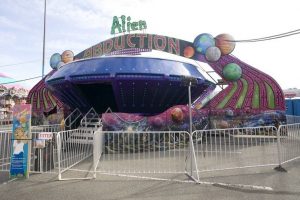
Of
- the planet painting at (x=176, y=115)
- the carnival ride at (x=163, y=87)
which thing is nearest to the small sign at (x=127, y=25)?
the carnival ride at (x=163, y=87)

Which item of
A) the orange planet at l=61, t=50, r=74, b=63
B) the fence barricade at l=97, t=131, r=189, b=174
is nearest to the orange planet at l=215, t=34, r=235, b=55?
→ the fence barricade at l=97, t=131, r=189, b=174

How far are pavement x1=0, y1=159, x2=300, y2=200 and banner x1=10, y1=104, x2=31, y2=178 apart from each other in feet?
1.19

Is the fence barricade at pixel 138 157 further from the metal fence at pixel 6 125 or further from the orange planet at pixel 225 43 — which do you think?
the metal fence at pixel 6 125

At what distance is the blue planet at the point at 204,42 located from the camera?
1961cm

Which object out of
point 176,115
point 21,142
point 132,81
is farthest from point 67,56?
point 21,142

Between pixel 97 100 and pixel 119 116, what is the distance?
6.99 metres

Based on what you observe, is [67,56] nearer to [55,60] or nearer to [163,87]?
[55,60]

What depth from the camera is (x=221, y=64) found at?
63.9 ft

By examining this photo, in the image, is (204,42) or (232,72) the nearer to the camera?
(232,72)

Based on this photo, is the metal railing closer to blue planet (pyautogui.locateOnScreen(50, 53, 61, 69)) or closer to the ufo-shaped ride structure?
the ufo-shaped ride structure

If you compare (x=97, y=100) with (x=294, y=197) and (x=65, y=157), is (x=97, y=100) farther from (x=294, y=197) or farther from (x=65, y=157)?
(x=294, y=197)

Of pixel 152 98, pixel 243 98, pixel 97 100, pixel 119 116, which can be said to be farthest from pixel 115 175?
pixel 243 98

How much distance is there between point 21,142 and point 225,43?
51.8ft

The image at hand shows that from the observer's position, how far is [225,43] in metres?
19.4
